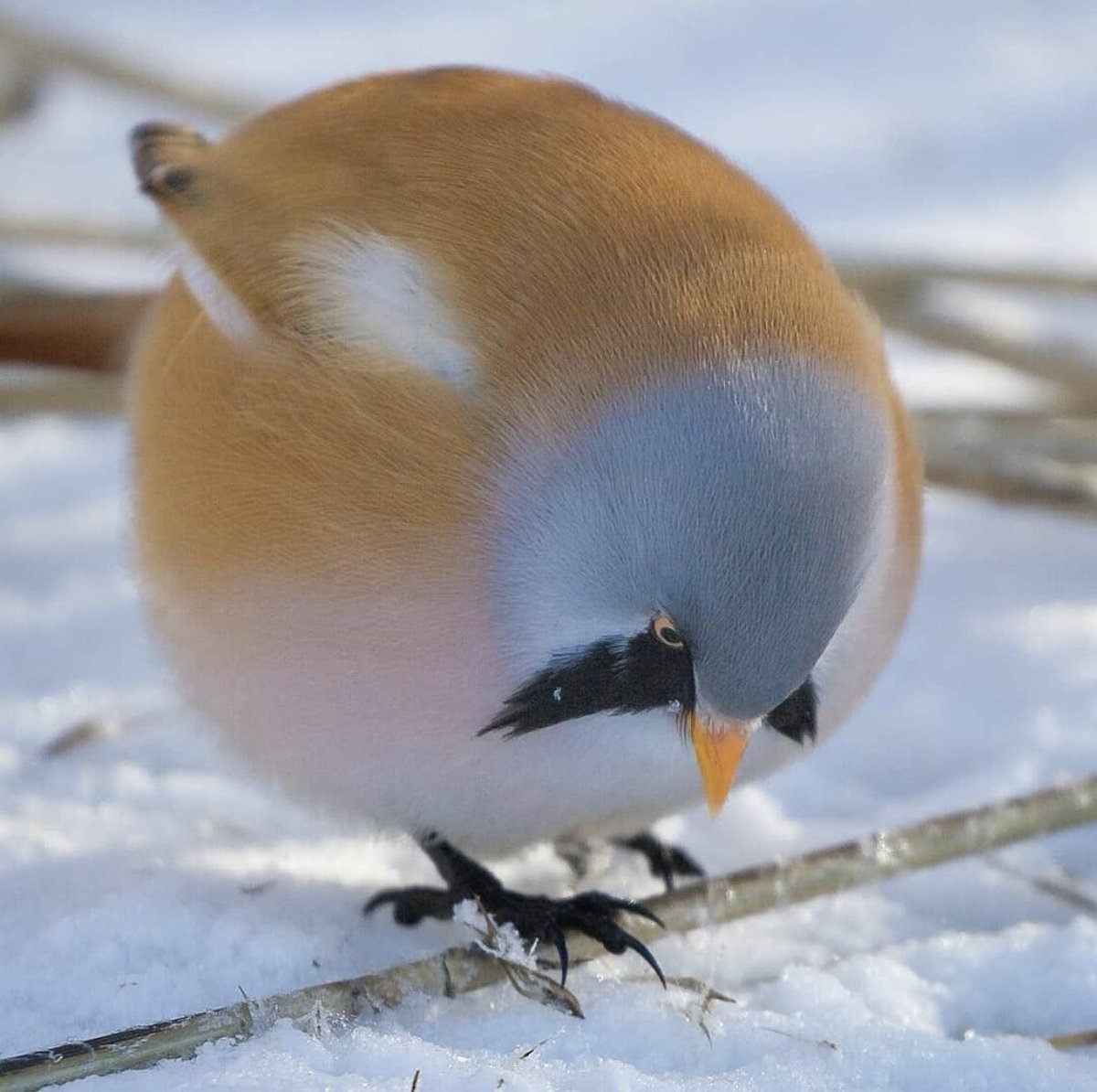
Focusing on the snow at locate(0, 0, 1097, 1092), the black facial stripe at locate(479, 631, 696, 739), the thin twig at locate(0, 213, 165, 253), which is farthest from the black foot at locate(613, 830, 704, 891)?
the thin twig at locate(0, 213, 165, 253)

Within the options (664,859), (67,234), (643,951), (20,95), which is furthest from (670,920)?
(20,95)

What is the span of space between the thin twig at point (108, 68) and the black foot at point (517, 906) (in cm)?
197

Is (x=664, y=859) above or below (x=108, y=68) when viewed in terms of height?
below

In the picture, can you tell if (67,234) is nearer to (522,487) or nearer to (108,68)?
(108,68)

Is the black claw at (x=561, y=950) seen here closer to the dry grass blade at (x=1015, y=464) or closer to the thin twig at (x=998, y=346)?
the dry grass blade at (x=1015, y=464)

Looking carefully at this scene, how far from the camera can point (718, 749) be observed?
64.1 inches

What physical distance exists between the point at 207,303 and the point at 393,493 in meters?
0.43

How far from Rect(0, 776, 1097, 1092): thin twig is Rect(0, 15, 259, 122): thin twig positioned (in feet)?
7.10

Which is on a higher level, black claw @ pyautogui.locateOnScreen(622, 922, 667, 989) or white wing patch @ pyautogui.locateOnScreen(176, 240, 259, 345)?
white wing patch @ pyautogui.locateOnScreen(176, 240, 259, 345)

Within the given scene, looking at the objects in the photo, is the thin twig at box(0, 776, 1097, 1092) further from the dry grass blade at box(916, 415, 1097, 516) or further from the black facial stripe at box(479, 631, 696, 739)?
the dry grass blade at box(916, 415, 1097, 516)

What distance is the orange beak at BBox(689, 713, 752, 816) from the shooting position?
1621 mm

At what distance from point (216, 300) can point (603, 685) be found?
656 millimetres

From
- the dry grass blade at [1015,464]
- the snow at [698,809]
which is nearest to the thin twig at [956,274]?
the snow at [698,809]

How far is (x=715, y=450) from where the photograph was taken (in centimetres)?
153
